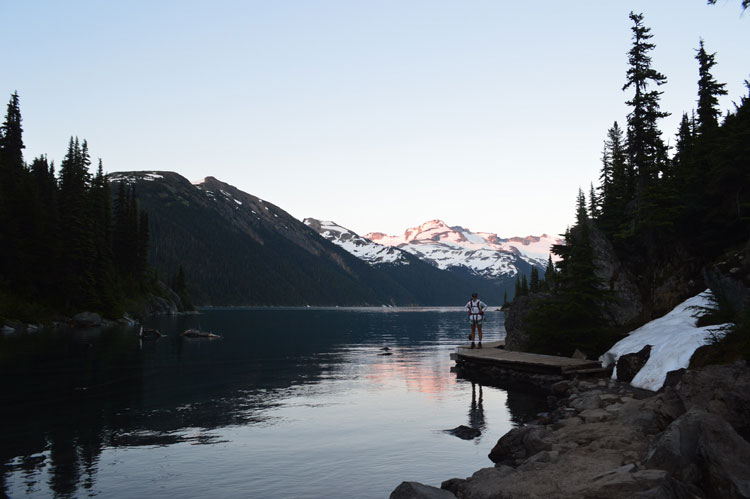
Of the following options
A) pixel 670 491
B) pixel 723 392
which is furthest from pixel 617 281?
pixel 670 491

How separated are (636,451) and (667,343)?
946 centimetres

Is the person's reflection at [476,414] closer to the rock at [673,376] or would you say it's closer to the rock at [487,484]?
the rock at [673,376]

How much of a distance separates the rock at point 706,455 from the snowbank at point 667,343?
876 cm

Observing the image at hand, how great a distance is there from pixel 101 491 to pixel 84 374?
20553 mm

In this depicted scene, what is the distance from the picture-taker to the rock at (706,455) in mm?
8852

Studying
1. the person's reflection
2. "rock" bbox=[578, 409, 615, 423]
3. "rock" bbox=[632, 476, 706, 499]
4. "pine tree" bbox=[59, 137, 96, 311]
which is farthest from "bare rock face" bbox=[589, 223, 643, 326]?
"pine tree" bbox=[59, 137, 96, 311]

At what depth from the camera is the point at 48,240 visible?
76.1m

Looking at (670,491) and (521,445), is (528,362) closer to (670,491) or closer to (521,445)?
(521,445)

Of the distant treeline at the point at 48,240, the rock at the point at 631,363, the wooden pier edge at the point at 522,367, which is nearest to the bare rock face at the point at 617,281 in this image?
the wooden pier edge at the point at 522,367

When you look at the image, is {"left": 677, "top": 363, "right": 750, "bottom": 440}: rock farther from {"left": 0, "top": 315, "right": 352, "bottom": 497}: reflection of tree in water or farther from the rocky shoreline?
{"left": 0, "top": 315, "right": 352, "bottom": 497}: reflection of tree in water

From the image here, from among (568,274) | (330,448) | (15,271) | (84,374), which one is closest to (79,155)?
(15,271)

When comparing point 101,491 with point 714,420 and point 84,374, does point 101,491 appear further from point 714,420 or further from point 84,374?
point 84,374

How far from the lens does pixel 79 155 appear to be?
314 feet

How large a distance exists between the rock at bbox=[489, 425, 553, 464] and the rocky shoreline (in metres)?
0.03
